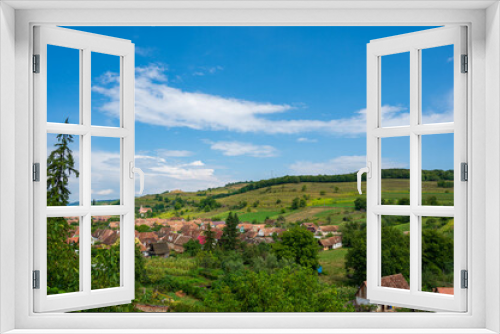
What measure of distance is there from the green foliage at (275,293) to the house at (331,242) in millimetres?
338

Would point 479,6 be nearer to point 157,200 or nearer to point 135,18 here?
point 135,18

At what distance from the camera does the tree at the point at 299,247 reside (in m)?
4.24

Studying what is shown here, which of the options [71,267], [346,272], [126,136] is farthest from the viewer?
[346,272]

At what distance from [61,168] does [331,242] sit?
293 cm

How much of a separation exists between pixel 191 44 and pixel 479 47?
3337 millimetres

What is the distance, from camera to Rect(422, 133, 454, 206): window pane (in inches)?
118

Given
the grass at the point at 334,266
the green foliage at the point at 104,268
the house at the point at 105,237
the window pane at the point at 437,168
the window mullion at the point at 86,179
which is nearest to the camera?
the window mullion at the point at 86,179

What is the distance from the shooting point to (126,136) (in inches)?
77.1

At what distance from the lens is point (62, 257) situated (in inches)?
104

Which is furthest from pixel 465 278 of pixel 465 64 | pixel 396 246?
pixel 396 246

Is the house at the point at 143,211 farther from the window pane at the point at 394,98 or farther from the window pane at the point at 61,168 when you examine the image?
the window pane at the point at 394,98

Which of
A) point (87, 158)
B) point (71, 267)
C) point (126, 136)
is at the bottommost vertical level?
point (71, 267)

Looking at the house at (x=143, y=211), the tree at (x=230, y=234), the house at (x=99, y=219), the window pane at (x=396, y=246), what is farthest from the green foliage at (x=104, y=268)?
the window pane at (x=396, y=246)

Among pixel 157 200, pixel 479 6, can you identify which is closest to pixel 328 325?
pixel 479 6
